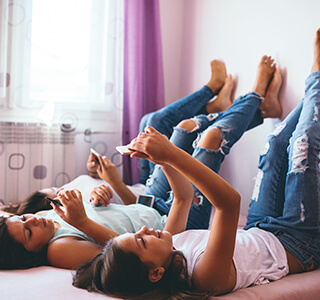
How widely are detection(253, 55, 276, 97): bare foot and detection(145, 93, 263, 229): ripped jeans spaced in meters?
0.09

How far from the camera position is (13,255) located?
3.32ft

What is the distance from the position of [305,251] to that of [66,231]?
0.75 metres

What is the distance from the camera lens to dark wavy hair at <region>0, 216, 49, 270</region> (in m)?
1.01

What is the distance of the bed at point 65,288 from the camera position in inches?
33.0

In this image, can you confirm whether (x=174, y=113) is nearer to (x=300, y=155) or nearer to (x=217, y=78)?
(x=217, y=78)

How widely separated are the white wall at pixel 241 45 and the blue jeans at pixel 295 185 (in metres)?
0.32

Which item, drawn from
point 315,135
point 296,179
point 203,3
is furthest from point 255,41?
point 296,179

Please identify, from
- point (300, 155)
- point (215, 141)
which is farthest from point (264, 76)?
point (300, 155)

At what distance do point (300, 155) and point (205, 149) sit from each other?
37 cm

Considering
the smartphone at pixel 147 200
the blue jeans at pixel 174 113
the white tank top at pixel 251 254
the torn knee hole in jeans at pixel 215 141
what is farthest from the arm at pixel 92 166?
the white tank top at pixel 251 254

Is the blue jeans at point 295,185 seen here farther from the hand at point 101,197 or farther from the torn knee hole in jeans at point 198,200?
the hand at point 101,197

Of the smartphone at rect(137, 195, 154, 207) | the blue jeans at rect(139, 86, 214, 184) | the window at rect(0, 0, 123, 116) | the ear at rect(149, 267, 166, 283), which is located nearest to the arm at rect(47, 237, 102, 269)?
the ear at rect(149, 267, 166, 283)

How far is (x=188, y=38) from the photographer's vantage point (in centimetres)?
240

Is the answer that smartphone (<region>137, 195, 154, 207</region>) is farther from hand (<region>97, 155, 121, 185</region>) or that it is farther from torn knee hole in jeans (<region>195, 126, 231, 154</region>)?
torn knee hole in jeans (<region>195, 126, 231, 154</region>)
